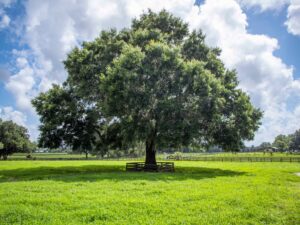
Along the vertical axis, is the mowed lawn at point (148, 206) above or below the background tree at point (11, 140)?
below

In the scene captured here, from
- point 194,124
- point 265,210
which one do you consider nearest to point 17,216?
point 265,210

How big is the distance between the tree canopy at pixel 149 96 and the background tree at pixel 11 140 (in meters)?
62.3

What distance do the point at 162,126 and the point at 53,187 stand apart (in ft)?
43.2

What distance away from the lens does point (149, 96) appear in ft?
86.5

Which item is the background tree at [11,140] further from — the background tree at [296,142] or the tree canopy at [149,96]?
the background tree at [296,142]

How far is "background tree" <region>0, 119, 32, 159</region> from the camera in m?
89.6

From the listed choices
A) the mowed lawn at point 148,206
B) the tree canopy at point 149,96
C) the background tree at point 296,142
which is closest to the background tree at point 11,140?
the tree canopy at point 149,96

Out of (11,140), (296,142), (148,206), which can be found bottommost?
(148,206)

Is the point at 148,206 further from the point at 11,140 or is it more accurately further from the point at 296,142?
the point at 296,142

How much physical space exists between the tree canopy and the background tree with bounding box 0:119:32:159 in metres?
62.3

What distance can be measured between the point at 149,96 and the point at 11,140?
79.5m

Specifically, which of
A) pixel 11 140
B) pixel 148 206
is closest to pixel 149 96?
Answer: pixel 148 206

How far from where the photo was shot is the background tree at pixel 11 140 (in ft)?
294

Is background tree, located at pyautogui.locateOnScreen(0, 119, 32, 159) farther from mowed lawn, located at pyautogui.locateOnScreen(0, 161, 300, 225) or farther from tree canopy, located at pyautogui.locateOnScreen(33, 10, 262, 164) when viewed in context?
mowed lawn, located at pyautogui.locateOnScreen(0, 161, 300, 225)
